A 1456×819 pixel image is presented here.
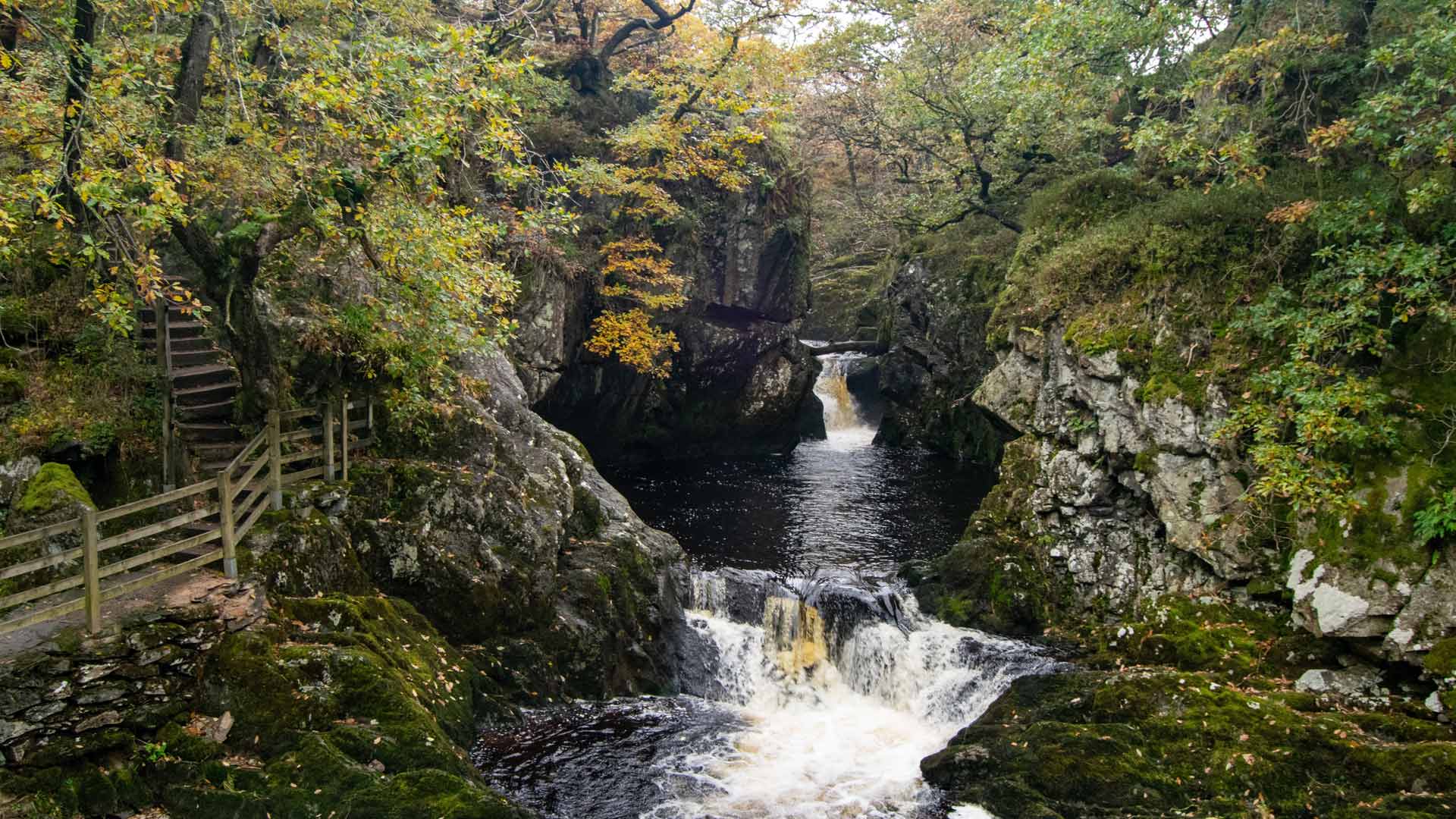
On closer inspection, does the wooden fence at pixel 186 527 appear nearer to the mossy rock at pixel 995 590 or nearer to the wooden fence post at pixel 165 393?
the wooden fence post at pixel 165 393

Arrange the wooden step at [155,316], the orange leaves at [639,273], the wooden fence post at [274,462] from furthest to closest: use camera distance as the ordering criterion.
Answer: the orange leaves at [639,273] → the wooden step at [155,316] → the wooden fence post at [274,462]

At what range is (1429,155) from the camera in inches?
495

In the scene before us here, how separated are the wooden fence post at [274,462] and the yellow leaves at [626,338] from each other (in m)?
14.5

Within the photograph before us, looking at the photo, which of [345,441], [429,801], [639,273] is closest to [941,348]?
[639,273]

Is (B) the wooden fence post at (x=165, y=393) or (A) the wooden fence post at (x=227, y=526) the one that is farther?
(B) the wooden fence post at (x=165, y=393)

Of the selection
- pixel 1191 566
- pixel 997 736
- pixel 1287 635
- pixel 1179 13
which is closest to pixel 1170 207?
pixel 1179 13

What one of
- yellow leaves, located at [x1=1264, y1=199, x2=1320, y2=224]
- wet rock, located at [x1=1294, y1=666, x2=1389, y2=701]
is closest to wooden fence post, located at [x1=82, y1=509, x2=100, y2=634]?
wet rock, located at [x1=1294, y1=666, x2=1389, y2=701]

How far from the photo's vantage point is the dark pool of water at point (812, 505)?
746 inches

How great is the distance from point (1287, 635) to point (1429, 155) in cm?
778

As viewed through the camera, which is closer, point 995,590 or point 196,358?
point 196,358

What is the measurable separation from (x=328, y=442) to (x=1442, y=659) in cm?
1474

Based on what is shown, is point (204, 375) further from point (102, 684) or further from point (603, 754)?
point (603, 754)

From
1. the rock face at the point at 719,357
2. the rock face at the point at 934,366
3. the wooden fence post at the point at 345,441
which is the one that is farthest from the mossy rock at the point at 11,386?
the rock face at the point at 934,366

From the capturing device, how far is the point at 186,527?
1082cm
